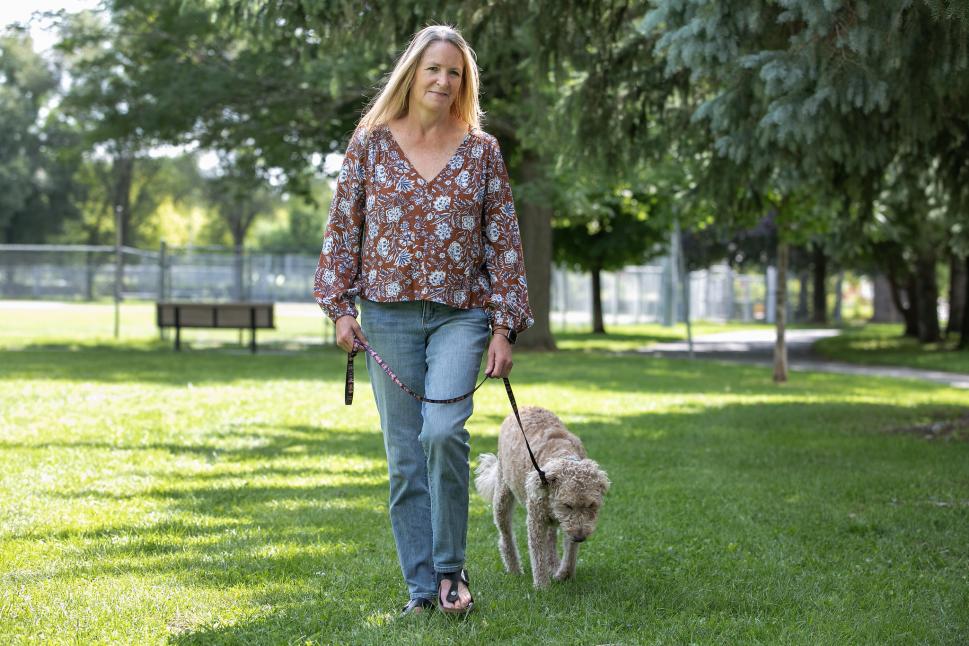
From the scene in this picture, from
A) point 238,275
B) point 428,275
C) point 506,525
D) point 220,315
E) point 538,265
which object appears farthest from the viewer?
point 238,275

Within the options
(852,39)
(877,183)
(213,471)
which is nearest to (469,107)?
(852,39)

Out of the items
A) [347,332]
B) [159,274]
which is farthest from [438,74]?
[159,274]

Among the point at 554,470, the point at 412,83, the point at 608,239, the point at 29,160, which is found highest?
the point at 29,160

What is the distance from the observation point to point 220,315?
20.6 metres

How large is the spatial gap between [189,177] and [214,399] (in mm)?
63340

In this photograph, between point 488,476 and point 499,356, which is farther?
point 488,476

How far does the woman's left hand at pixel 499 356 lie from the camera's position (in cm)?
435

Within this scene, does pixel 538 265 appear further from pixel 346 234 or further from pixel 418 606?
pixel 418 606

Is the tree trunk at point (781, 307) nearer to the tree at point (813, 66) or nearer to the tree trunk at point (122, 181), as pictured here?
the tree at point (813, 66)

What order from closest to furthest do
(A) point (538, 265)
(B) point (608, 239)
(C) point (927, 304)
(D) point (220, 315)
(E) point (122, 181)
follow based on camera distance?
(D) point (220, 315)
(A) point (538, 265)
(C) point (927, 304)
(B) point (608, 239)
(E) point (122, 181)

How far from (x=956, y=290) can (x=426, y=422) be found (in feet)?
88.8

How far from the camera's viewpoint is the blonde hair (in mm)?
4344

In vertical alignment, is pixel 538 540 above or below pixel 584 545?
above

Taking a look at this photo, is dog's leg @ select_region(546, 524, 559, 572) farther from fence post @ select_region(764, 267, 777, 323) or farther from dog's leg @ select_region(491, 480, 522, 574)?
fence post @ select_region(764, 267, 777, 323)
